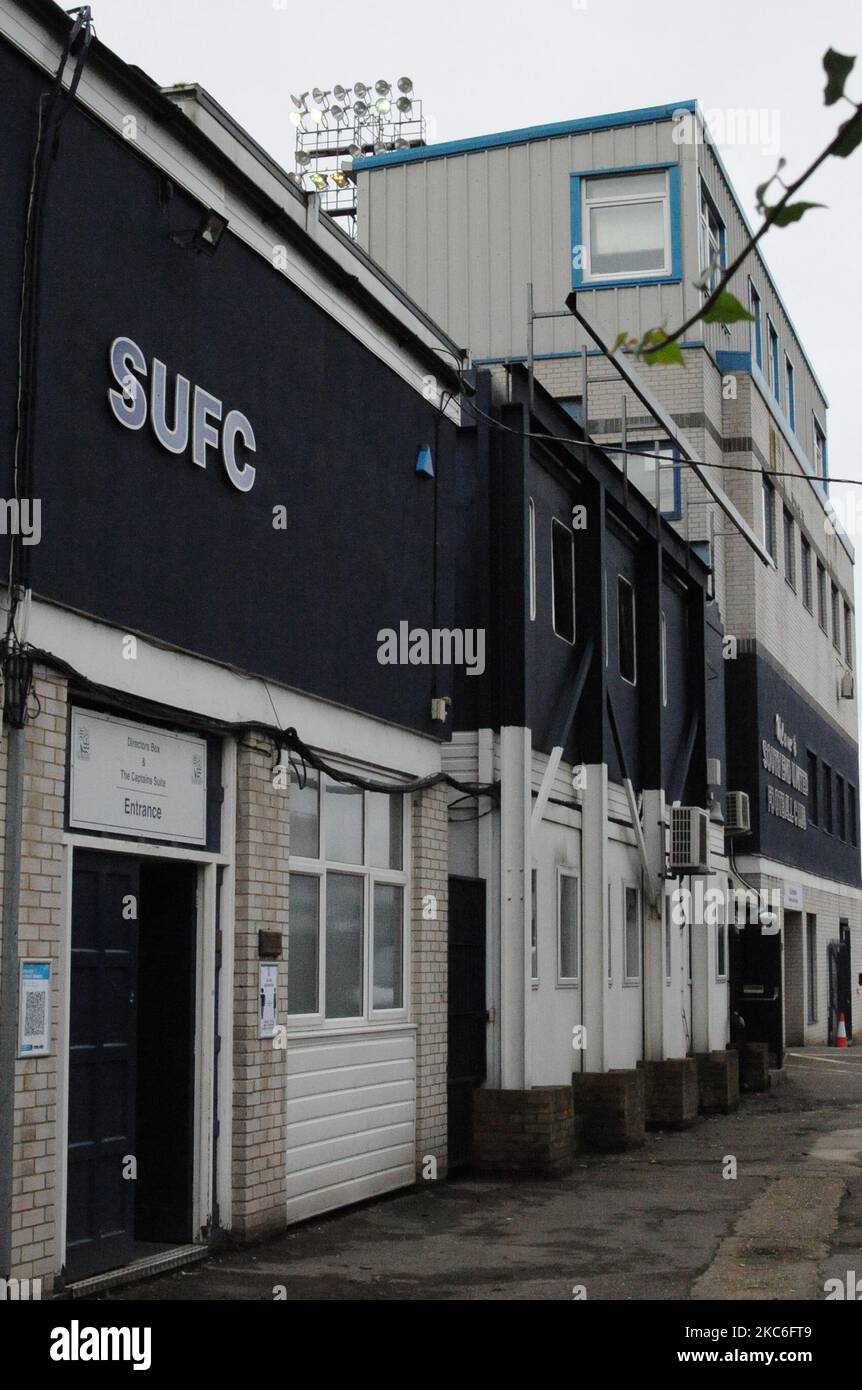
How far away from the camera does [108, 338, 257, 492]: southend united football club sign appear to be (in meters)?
9.29

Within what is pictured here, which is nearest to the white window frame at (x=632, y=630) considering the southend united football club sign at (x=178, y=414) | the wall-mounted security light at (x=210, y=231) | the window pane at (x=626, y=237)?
the southend united football club sign at (x=178, y=414)

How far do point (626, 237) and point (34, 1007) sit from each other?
23.6 m

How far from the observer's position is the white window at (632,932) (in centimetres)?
1889

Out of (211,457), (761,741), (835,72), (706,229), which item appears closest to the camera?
(835,72)

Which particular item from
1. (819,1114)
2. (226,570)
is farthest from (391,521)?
(819,1114)

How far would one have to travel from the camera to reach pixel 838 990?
37688 mm

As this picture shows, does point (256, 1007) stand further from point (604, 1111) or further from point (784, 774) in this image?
point (784, 774)

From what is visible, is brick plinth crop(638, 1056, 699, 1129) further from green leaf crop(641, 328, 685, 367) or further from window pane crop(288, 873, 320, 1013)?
green leaf crop(641, 328, 685, 367)

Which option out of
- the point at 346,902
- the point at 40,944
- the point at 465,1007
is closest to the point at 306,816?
the point at 346,902

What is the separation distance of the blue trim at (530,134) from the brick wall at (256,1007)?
21112 millimetres

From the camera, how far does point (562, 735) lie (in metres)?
15.9

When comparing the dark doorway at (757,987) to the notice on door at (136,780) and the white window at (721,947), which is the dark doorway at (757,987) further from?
the notice on door at (136,780)

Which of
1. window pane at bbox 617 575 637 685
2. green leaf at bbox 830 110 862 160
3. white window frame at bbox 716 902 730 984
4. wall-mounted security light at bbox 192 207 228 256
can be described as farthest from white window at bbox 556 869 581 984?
green leaf at bbox 830 110 862 160

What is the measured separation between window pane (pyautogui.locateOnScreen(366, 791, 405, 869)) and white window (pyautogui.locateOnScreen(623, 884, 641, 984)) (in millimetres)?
5988
